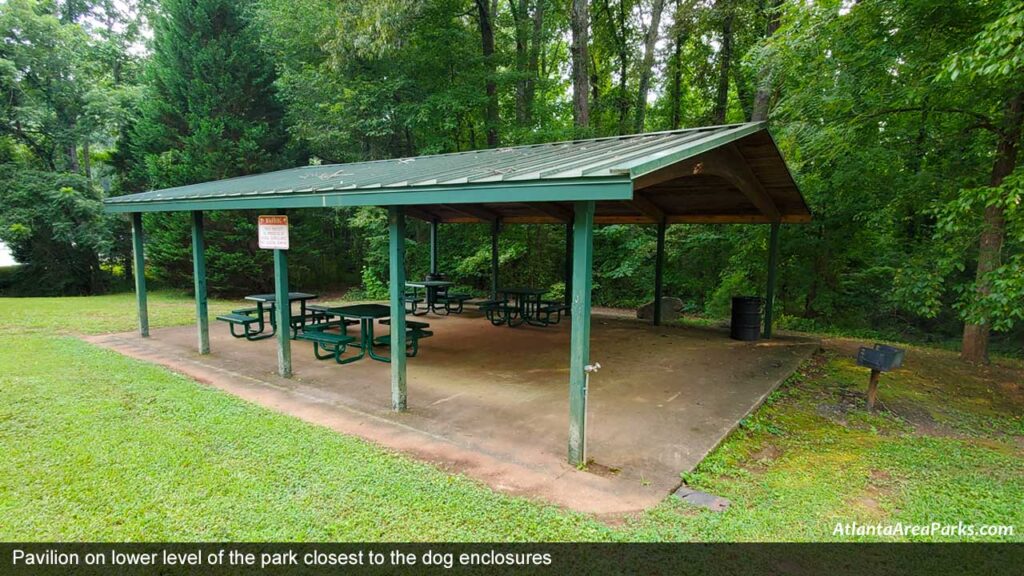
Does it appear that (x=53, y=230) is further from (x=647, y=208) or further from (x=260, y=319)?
(x=647, y=208)

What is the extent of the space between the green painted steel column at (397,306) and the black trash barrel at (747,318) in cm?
595

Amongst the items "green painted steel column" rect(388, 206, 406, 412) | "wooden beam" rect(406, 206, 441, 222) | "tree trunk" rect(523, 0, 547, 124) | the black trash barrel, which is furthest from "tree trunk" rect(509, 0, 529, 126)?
"green painted steel column" rect(388, 206, 406, 412)

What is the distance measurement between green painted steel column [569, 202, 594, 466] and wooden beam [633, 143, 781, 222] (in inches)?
15.9

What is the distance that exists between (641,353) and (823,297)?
18.1 feet

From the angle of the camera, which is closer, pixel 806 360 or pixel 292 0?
pixel 806 360

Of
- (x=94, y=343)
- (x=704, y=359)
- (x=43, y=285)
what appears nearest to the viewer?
(x=704, y=359)

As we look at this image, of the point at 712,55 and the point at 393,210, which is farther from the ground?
the point at 712,55

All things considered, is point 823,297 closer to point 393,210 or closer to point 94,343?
point 393,210

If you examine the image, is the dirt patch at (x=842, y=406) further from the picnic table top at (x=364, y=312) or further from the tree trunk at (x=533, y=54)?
the tree trunk at (x=533, y=54)

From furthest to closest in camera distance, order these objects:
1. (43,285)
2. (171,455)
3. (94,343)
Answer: (43,285) → (94,343) → (171,455)

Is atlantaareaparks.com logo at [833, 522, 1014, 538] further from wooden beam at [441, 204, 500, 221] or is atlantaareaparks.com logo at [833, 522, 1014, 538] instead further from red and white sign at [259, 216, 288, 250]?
wooden beam at [441, 204, 500, 221]

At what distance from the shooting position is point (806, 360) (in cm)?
675

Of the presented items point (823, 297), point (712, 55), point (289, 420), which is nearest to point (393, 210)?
point (289, 420)

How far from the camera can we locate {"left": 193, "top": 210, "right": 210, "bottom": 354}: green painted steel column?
6.21 metres
